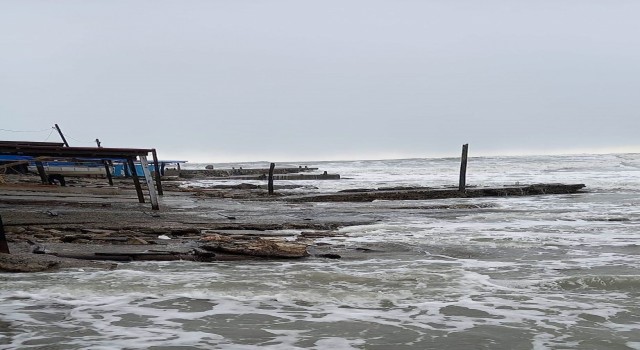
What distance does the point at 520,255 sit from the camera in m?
9.54

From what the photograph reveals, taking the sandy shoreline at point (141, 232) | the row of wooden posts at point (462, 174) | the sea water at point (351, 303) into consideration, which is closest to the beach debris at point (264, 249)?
the sandy shoreline at point (141, 232)

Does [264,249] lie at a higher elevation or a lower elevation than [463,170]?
lower

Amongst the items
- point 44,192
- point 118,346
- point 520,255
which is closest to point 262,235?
point 520,255

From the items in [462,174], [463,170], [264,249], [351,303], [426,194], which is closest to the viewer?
[351,303]

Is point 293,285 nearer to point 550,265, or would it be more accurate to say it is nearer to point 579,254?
point 550,265

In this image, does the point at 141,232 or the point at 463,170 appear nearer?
the point at 141,232

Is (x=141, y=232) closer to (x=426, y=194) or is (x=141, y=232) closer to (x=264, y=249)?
(x=264, y=249)

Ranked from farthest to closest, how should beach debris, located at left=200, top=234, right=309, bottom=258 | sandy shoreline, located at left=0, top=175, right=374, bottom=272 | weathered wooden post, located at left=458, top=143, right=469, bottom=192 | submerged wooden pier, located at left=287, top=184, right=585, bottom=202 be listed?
weathered wooden post, located at left=458, top=143, right=469, bottom=192, submerged wooden pier, located at left=287, top=184, right=585, bottom=202, beach debris, located at left=200, top=234, right=309, bottom=258, sandy shoreline, located at left=0, top=175, right=374, bottom=272

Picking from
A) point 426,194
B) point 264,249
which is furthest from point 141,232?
point 426,194

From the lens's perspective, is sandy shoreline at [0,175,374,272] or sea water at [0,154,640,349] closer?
sea water at [0,154,640,349]

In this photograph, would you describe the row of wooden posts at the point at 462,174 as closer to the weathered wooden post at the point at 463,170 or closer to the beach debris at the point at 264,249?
the weathered wooden post at the point at 463,170

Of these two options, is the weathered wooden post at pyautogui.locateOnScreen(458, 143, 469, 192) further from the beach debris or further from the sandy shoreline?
the beach debris

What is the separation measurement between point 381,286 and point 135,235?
5278 mm

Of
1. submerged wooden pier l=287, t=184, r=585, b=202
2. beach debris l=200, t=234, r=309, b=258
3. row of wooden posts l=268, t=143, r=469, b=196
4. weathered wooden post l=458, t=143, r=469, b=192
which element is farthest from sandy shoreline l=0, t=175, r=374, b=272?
weathered wooden post l=458, t=143, r=469, b=192
